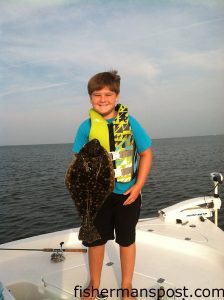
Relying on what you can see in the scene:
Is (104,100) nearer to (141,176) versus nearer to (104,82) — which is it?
(104,82)

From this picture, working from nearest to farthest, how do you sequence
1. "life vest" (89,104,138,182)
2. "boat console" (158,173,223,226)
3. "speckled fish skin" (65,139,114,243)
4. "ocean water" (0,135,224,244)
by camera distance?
"speckled fish skin" (65,139,114,243) < "life vest" (89,104,138,182) < "boat console" (158,173,223,226) < "ocean water" (0,135,224,244)

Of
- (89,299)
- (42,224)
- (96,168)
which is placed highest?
(96,168)

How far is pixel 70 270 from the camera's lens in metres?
4.46

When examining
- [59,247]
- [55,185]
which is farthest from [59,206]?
[59,247]

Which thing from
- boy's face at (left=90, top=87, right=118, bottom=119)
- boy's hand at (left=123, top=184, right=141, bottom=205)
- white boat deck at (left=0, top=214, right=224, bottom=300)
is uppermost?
boy's face at (left=90, top=87, right=118, bottom=119)

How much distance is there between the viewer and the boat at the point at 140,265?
390 cm

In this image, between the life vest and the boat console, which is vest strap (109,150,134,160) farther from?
the boat console

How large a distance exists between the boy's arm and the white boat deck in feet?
4.50

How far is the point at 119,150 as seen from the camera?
11.6 ft

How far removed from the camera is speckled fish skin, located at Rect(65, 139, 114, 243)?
128 inches

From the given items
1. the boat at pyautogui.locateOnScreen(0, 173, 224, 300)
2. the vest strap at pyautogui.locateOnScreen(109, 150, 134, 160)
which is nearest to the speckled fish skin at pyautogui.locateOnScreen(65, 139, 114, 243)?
the vest strap at pyautogui.locateOnScreen(109, 150, 134, 160)

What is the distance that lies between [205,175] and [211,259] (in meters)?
26.5

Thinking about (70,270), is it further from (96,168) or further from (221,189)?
(221,189)

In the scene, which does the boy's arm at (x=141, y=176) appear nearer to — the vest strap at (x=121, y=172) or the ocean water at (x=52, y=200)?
the vest strap at (x=121, y=172)
